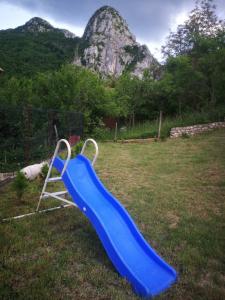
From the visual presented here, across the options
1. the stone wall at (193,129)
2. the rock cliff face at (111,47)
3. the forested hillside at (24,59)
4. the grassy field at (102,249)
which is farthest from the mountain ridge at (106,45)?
the grassy field at (102,249)

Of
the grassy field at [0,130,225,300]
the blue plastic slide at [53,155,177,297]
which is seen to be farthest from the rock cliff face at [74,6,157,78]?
the blue plastic slide at [53,155,177,297]

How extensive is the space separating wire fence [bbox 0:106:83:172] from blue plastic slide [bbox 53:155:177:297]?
11.2 feet

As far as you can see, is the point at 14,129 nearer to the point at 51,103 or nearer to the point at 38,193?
the point at 38,193

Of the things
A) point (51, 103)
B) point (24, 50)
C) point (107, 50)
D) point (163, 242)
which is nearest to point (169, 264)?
point (163, 242)

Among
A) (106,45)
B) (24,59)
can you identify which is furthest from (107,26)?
(24,59)

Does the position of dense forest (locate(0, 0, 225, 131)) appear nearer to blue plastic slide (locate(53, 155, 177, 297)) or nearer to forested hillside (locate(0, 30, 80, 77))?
forested hillside (locate(0, 30, 80, 77))

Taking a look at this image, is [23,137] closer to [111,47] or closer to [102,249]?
[102,249]

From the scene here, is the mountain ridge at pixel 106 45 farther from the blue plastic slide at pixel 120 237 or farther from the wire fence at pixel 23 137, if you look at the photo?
the blue plastic slide at pixel 120 237

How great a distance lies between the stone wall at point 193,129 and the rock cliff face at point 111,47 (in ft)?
201

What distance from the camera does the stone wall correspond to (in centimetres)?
1659

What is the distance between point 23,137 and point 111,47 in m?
83.4

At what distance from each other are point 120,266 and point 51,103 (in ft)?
44.3

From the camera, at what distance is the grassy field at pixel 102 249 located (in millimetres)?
2697

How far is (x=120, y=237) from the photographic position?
331cm
